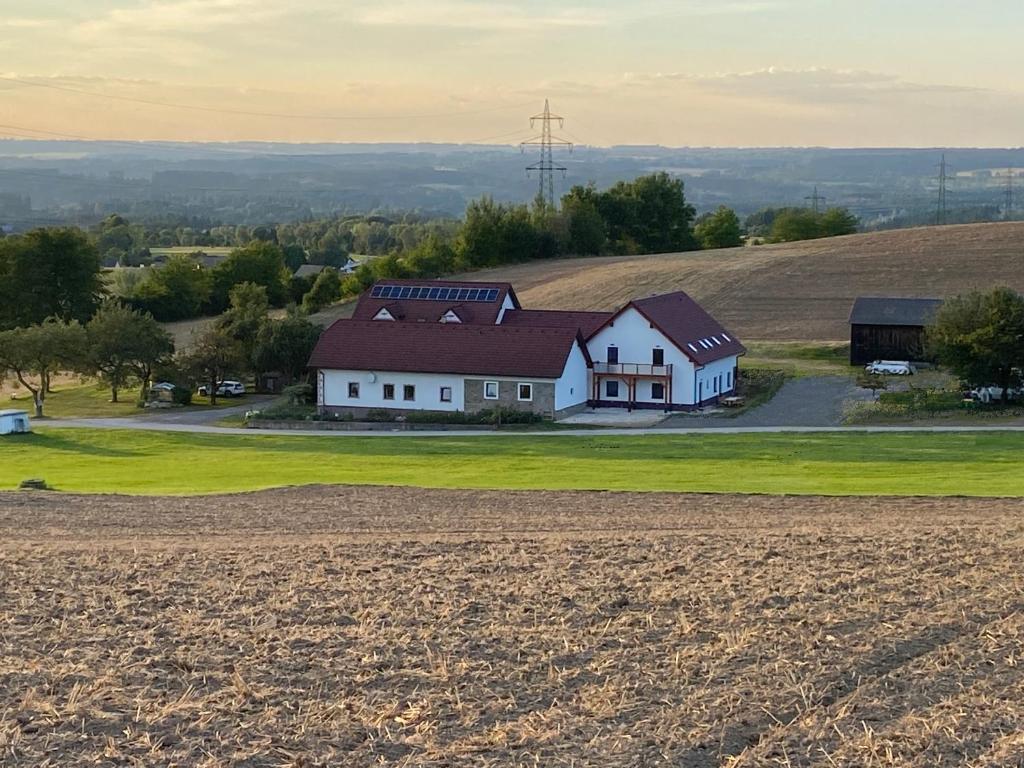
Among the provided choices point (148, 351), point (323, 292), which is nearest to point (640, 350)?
point (148, 351)

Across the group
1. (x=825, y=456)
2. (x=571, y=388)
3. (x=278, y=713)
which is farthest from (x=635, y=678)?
(x=571, y=388)

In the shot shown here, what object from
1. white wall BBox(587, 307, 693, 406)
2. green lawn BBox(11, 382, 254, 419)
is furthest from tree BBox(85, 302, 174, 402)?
white wall BBox(587, 307, 693, 406)

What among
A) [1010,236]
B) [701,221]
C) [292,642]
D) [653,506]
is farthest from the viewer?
[701,221]

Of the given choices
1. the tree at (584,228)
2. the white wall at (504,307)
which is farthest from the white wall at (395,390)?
the tree at (584,228)

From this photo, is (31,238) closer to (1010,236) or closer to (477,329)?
(477,329)

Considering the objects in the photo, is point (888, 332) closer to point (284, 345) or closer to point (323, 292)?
point (284, 345)

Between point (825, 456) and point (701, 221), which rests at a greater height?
point (701, 221)
